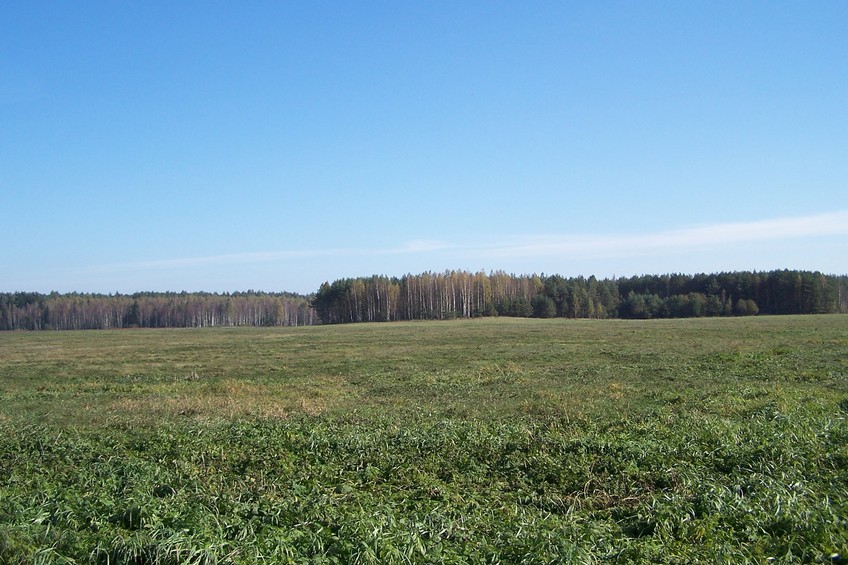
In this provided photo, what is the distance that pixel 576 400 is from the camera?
17797 millimetres

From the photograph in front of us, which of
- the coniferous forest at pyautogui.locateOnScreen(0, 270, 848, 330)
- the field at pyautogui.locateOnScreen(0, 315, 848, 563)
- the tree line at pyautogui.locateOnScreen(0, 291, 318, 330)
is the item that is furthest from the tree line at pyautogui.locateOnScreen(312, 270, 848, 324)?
the field at pyautogui.locateOnScreen(0, 315, 848, 563)

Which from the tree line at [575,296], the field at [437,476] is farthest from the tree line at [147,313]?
the field at [437,476]

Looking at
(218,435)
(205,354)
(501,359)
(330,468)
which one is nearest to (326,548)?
(330,468)

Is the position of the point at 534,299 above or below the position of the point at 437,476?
above

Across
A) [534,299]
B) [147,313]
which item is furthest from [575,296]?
[147,313]

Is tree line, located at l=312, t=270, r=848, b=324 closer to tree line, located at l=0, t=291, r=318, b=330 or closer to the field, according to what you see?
tree line, located at l=0, t=291, r=318, b=330

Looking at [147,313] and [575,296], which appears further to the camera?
[147,313]

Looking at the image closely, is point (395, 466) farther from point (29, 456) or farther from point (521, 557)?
point (29, 456)

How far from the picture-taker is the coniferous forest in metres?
111

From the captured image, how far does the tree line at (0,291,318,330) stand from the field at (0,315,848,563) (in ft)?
477

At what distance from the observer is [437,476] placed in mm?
10148

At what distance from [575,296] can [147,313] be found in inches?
4137

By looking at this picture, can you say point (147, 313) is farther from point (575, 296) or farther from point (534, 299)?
point (575, 296)

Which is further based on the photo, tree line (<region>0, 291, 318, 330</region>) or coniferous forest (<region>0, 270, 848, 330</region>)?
tree line (<region>0, 291, 318, 330</region>)
